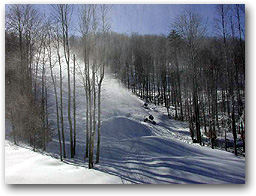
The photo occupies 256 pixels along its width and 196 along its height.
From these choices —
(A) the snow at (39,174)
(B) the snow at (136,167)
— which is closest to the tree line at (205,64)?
(B) the snow at (136,167)

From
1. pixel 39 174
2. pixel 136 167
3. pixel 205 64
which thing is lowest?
pixel 136 167

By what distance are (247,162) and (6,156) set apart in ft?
21.1

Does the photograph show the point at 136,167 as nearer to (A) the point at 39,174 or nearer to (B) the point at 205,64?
(A) the point at 39,174

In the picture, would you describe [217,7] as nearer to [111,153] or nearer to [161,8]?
[161,8]

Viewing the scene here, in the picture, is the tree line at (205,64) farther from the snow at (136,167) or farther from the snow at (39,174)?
the snow at (39,174)

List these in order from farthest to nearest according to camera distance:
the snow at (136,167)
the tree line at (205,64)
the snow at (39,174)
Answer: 1. the tree line at (205,64)
2. the snow at (136,167)
3. the snow at (39,174)

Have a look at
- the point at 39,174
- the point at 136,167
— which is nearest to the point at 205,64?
the point at 136,167

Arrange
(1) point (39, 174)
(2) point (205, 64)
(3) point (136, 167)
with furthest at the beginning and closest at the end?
(2) point (205, 64)
(3) point (136, 167)
(1) point (39, 174)

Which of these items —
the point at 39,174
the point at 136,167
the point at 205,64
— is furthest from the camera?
the point at 205,64

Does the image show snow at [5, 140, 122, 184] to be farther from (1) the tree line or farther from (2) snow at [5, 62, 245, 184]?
(1) the tree line

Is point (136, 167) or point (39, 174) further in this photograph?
point (136, 167)

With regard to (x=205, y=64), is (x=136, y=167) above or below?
below

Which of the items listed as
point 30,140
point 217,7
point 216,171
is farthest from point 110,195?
point 217,7

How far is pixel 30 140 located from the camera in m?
6.79
